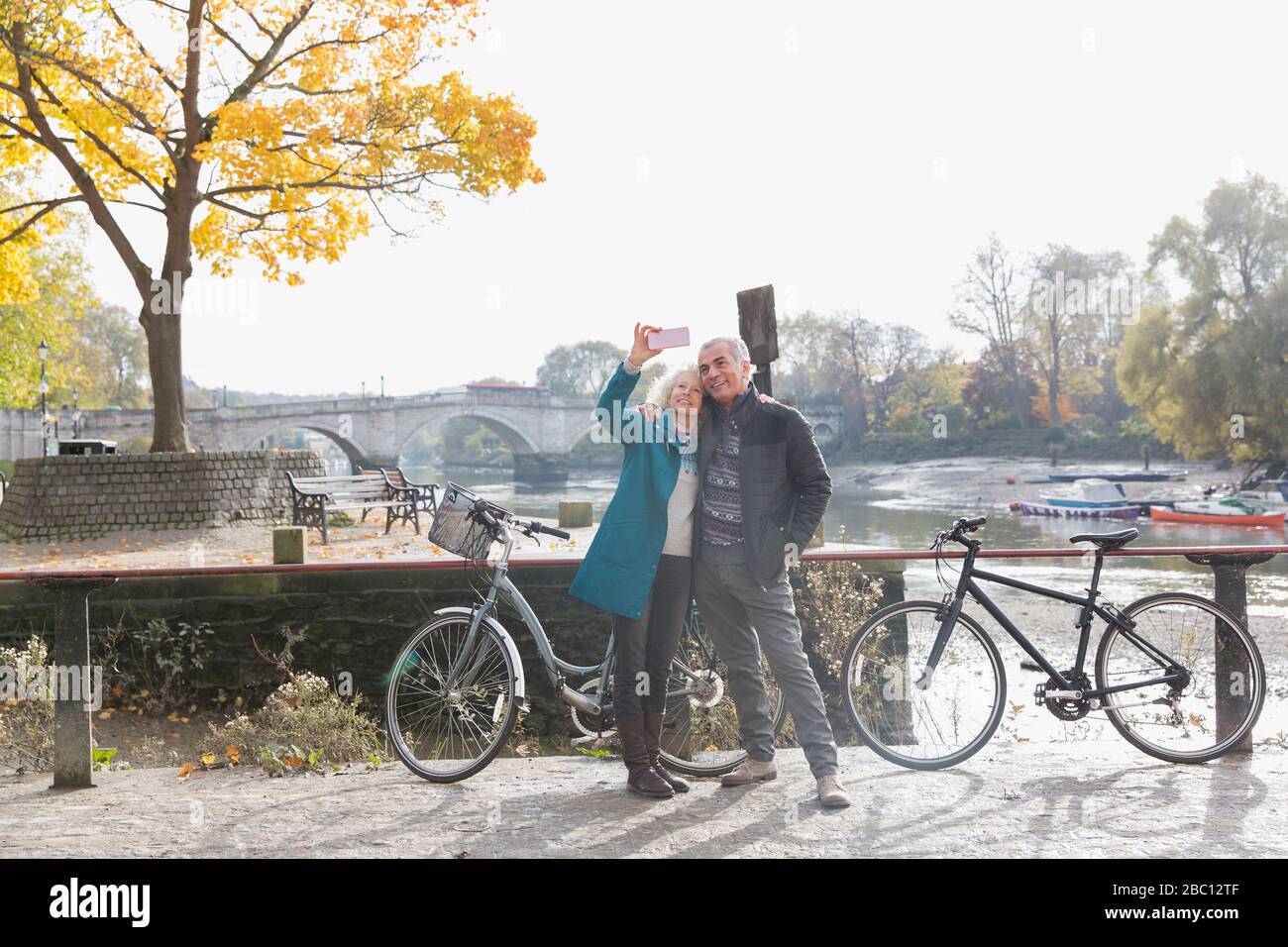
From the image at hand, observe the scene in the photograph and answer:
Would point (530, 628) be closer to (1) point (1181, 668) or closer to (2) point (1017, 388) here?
(1) point (1181, 668)

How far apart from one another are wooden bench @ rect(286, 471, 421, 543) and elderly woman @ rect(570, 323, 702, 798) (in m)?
11.5

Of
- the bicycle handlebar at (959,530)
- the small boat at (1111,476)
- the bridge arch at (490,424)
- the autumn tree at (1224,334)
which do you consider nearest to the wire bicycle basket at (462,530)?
the bicycle handlebar at (959,530)

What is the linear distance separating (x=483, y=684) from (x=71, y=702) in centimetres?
141

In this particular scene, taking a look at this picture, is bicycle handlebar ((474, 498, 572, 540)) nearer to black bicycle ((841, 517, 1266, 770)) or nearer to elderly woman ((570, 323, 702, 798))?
elderly woman ((570, 323, 702, 798))

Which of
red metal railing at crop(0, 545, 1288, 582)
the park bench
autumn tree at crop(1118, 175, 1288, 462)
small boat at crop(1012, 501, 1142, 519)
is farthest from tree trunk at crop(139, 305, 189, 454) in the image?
autumn tree at crop(1118, 175, 1288, 462)

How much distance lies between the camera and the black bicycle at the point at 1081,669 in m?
4.00

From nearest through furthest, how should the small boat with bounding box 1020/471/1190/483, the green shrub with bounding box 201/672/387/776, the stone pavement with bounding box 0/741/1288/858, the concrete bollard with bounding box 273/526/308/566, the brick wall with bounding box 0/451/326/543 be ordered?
the stone pavement with bounding box 0/741/1288/858 → the green shrub with bounding box 201/672/387/776 → the concrete bollard with bounding box 273/526/308/566 → the brick wall with bounding box 0/451/326/543 → the small boat with bounding box 1020/471/1190/483

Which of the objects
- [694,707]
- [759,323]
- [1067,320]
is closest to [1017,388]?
[1067,320]

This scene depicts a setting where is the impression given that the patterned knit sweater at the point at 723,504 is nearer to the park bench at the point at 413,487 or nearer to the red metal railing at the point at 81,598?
the red metal railing at the point at 81,598

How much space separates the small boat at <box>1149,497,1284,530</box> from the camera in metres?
28.6

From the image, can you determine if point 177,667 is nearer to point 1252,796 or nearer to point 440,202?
point 1252,796

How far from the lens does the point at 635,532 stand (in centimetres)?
362

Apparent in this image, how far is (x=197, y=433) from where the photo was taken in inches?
1725
